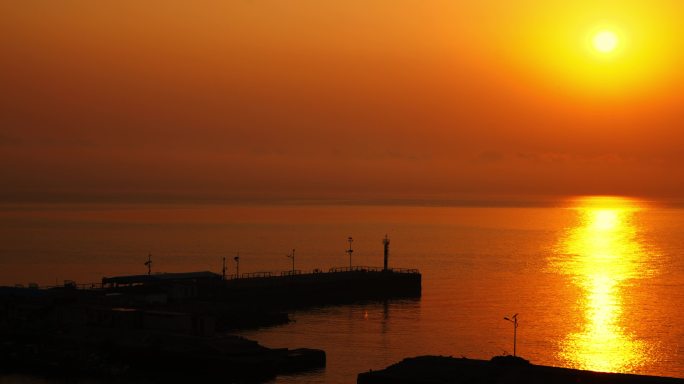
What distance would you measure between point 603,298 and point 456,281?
19486 mm

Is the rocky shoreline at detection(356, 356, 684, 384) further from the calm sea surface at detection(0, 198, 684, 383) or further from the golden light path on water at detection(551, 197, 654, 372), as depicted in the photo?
the golden light path on water at detection(551, 197, 654, 372)

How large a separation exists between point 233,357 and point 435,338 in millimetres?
15825

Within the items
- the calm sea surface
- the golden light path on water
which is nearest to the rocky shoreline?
the calm sea surface

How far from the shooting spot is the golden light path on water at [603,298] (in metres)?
53.1

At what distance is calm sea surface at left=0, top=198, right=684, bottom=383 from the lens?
183ft

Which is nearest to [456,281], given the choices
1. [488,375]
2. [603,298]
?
[603,298]

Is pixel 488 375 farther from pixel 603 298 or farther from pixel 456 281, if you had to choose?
pixel 456 281

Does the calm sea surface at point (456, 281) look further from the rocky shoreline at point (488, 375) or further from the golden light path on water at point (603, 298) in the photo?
the rocky shoreline at point (488, 375)

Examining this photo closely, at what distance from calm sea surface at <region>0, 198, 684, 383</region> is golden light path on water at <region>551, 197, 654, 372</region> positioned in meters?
0.14

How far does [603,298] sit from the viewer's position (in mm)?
82500

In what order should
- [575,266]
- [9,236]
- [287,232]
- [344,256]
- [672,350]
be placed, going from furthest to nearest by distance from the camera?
[287,232], [9,236], [344,256], [575,266], [672,350]

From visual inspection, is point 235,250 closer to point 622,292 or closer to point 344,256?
point 344,256

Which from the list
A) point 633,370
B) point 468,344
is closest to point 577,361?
point 633,370

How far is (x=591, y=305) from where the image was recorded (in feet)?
254
